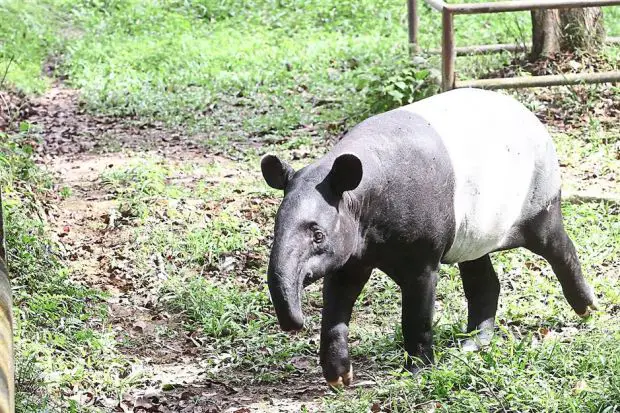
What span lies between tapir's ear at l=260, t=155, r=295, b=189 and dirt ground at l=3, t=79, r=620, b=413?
1.29 meters

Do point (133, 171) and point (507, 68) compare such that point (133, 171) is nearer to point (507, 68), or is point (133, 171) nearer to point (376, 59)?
point (507, 68)

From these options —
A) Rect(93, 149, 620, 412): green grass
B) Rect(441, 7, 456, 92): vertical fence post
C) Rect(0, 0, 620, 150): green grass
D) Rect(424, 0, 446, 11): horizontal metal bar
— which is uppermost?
Rect(424, 0, 446, 11): horizontal metal bar

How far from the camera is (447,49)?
9.57m

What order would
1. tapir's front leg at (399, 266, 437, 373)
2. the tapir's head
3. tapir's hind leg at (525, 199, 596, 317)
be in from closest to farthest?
the tapir's head
tapir's front leg at (399, 266, 437, 373)
tapir's hind leg at (525, 199, 596, 317)

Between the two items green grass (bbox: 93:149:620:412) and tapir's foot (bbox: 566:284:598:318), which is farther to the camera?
tapir's foot (bbox: 566:284:598:318)

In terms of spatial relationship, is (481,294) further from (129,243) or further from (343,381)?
(129,243)

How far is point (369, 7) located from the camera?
17500 millimetres

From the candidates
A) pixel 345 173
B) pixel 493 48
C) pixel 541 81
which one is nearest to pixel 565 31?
pixel 493 48

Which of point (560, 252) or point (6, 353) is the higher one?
point (6, 353)

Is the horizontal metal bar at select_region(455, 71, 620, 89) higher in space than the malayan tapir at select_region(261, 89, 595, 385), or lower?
lower

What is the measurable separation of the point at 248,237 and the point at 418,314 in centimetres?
291

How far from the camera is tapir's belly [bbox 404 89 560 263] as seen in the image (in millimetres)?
5617

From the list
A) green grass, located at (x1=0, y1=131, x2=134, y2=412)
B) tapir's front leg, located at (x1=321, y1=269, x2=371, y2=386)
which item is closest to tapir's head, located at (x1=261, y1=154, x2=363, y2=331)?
tapir's front leg, located at (x1=321, y1=269, x2=371, y2=386)

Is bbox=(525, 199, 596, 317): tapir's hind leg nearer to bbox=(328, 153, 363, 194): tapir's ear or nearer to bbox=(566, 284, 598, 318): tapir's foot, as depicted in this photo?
bbox=(566, 284, 598, 318): tapir's foot
